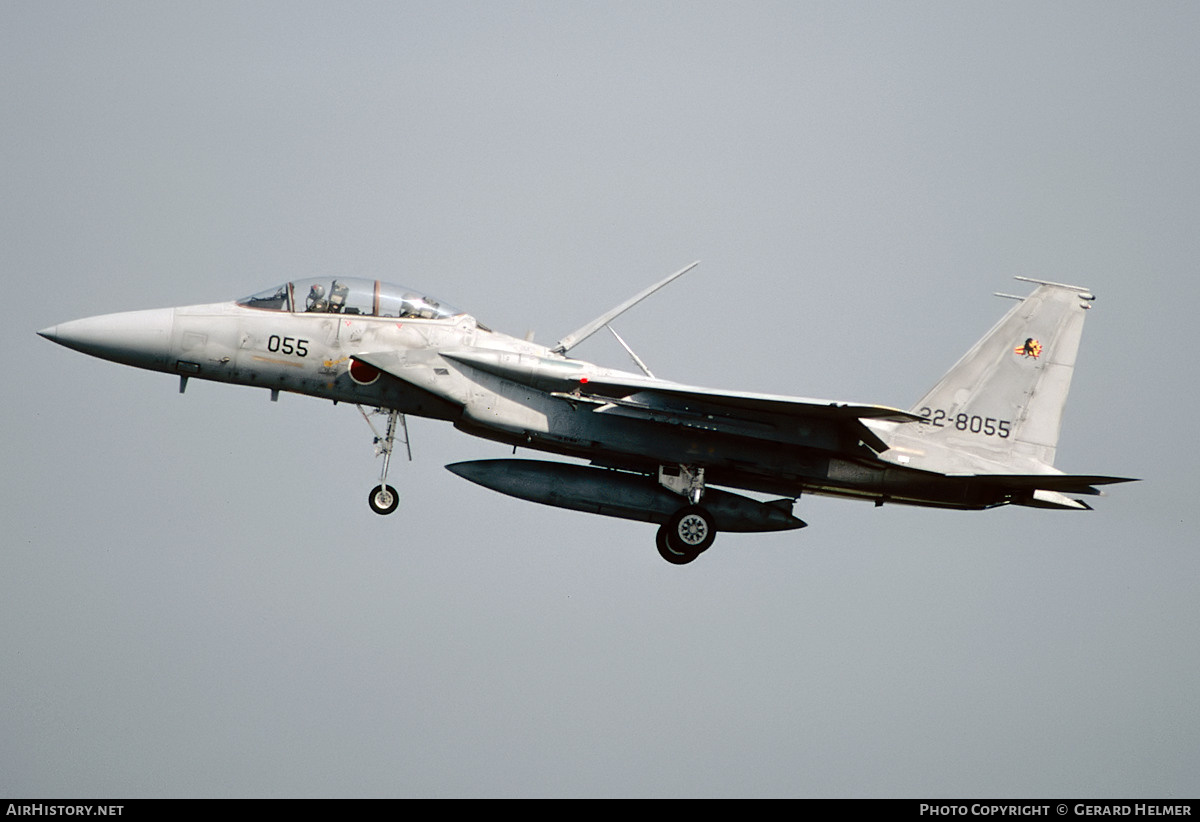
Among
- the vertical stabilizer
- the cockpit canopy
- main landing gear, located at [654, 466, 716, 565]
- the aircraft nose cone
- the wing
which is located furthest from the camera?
the vertical stabilizer

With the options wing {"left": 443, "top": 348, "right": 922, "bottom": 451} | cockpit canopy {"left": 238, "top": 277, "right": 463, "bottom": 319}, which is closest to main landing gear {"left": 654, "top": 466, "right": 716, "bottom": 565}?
wing {"left": 443, "top": 348, "right": 922, "bottom": 451}

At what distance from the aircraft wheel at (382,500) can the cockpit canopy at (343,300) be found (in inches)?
86.6

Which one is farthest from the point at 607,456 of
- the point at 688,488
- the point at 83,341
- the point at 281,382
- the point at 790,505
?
the point at 83,341

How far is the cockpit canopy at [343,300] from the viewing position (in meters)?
18.2

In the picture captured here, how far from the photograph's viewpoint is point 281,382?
1819cm

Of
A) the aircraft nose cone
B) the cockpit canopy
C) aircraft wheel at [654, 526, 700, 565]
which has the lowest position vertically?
aircraft wheel at [654, 526, 700, 565]

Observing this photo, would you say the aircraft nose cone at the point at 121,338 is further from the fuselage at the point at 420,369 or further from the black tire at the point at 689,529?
the black tire at the point at 689,529

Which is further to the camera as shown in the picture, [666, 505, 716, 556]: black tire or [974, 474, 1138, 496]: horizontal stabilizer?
[666, 505, 716, 556]: black tire

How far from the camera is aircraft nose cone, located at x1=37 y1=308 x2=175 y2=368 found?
17.8 m

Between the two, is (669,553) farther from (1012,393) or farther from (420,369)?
(1012,393)

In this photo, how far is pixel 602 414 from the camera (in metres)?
18.3

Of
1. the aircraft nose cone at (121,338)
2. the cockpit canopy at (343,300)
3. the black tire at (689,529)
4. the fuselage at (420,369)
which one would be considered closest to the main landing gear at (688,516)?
the black tire at (689,529)

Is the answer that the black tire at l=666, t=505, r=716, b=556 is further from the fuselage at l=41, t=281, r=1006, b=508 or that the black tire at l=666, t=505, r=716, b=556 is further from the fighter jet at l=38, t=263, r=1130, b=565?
the fuselage at l=41, t=281, r=1006, b=508

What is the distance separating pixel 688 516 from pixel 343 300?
5.23 meters
